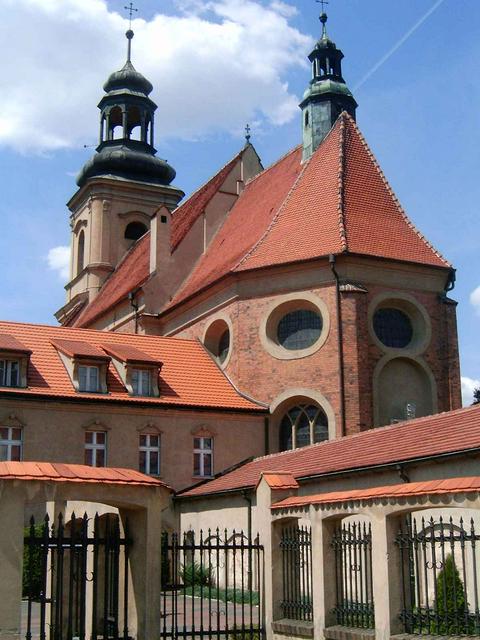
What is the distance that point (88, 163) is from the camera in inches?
1882

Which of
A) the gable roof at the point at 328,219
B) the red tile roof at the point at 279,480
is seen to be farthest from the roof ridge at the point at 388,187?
the red tile roof at the point at 279,480

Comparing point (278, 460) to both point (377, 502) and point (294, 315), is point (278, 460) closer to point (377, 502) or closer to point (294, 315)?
point (294, 315)

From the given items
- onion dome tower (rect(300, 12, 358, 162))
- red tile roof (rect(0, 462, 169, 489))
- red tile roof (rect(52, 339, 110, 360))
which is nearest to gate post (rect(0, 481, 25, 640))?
red tile roof (rect(0, 462, 169, 489))

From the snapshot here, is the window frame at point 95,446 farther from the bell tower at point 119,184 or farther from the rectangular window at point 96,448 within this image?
the bell tower at point 119,184

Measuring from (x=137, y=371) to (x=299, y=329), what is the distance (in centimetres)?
547

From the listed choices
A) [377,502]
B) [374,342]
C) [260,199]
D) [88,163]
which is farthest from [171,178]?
[377,502]

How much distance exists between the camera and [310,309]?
2881cm

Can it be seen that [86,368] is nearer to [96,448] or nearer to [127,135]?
[96,448]

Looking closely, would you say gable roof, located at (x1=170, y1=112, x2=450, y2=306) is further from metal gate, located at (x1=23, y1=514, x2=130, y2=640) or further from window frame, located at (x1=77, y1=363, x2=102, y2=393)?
metal gate, located at (x1=23, y1=514, x2=130, y2=640)

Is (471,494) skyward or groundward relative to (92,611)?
skyward

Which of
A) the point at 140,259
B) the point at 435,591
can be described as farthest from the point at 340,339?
the point at 435,591

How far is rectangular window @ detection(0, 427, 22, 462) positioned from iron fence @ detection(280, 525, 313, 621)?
42.9 feet

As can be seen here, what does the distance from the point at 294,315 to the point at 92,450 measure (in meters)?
8.00

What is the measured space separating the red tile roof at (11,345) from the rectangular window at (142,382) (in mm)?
3553
